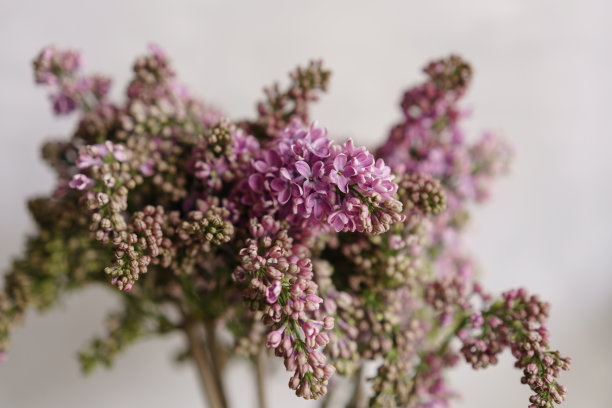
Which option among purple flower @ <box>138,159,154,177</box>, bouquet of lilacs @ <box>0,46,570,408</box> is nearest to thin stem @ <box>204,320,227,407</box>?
bouquet of lilacs @ <box>0,46,570,408</box>

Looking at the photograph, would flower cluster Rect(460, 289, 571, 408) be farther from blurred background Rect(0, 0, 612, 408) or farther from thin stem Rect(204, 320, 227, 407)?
blurred background Rect(0, 0, 612, 408)

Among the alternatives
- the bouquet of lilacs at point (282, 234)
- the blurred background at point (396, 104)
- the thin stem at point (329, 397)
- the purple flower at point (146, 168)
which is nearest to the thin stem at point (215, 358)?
the bouquet of lilacs at point (282, 234)

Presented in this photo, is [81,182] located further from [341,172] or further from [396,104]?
[396,104]

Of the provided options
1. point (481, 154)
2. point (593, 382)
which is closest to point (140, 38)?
point (481, 154)

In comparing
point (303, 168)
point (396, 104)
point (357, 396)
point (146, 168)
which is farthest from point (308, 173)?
point (396, 104)

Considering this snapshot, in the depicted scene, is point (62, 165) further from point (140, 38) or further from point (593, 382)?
point (593, 382)

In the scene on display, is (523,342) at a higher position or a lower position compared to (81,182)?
lower
